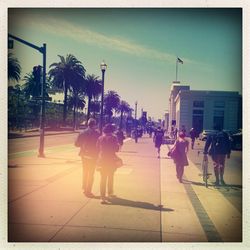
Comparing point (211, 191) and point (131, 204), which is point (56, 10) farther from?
point (211, 191)

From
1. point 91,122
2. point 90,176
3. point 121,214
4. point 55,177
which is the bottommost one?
point 121,214

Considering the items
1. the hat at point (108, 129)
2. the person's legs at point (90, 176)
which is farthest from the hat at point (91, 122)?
the person's legs at point (90, 176)

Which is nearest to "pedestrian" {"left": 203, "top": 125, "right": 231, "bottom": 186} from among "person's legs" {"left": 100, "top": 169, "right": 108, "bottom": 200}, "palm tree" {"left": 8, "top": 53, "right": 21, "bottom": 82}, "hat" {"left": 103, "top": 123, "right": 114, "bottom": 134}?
"hat" {"left": 103, "top": 123, "right": 114, "bottom": 134}

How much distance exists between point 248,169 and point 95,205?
9.18 ft

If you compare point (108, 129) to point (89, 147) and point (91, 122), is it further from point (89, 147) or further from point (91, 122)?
point (89, 147)

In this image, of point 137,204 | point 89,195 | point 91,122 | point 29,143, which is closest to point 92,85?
point 91,122

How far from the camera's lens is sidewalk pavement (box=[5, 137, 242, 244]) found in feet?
16.5

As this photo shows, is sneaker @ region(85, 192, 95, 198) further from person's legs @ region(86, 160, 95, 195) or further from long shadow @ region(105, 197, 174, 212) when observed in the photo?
long shadow @ region(105, 197, 174, 212)

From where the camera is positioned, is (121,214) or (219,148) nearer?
(121,214)

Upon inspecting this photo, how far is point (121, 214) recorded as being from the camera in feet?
18.3

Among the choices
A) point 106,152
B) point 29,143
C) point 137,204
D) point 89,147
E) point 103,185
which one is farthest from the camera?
point 29,143

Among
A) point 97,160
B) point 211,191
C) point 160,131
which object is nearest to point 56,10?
point 97,160

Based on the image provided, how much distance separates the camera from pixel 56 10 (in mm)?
5832

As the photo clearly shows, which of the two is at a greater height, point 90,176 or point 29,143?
point 90,176
